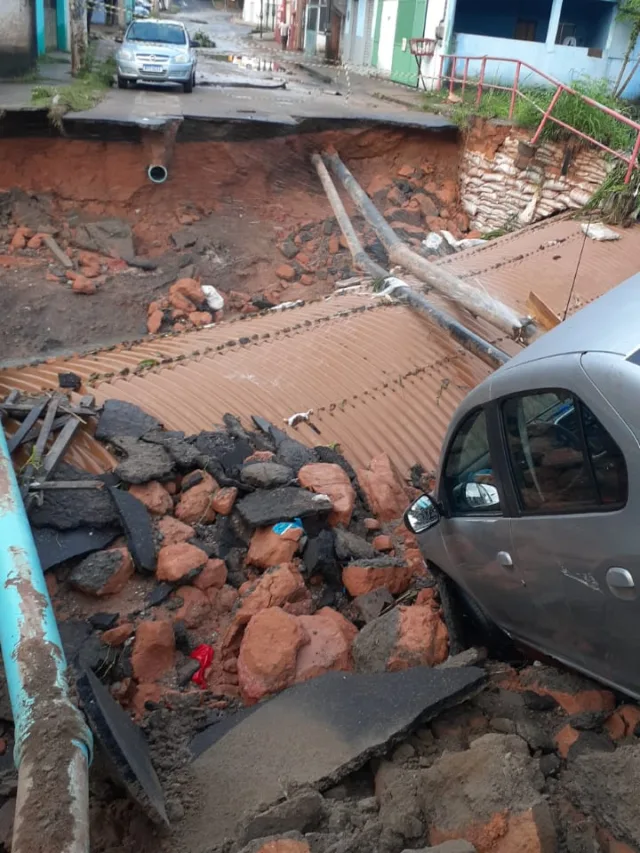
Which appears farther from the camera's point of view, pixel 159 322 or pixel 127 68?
pixel 127 68

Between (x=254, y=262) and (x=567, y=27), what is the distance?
1641 cm

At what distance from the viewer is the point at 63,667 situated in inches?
139

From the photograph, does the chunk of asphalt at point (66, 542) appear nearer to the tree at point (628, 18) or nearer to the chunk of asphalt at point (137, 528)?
the chunk of asphalt at point (137, 528)

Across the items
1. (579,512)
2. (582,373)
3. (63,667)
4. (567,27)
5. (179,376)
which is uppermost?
(567,27)

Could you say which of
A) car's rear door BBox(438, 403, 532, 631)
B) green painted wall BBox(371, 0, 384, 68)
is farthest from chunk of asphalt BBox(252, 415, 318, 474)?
green painted wall BBox(371, 0, 384, 68)

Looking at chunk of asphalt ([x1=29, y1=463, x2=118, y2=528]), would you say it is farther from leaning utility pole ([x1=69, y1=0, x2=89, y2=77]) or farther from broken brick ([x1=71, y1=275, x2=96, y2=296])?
leaning utility pole ([x1=69, y1=0, x2=89, y2=77])

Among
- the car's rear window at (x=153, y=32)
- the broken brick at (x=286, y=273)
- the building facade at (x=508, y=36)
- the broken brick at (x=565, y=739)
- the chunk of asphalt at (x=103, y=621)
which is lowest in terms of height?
the broken brick at (x=286, y=273)

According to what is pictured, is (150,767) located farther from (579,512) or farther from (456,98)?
(456,98)

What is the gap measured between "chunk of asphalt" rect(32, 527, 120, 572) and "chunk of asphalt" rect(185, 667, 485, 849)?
2.06 meters

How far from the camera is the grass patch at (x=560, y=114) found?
14297 millimetres

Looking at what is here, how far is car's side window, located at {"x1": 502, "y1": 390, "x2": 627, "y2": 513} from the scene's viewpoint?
287cm

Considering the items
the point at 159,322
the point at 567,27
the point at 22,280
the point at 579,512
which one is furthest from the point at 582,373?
the point at 567,27

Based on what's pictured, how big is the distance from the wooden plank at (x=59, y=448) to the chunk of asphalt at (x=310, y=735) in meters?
2.95

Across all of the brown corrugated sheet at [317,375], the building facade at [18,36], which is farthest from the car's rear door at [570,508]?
the building facade at [18,36]
